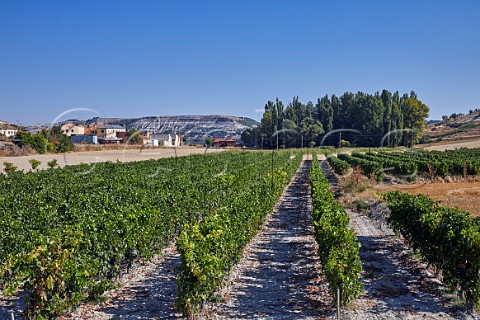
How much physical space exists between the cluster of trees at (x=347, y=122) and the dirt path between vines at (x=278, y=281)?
70.8 metres

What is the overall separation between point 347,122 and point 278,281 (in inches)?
3600

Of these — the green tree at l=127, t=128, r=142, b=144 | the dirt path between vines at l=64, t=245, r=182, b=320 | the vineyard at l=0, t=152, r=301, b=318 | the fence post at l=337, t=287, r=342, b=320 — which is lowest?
the dirt path between vines at l=64, t=245, r=182, b=320

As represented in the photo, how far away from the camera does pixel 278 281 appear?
416 inches

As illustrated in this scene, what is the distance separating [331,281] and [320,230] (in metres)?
2.20

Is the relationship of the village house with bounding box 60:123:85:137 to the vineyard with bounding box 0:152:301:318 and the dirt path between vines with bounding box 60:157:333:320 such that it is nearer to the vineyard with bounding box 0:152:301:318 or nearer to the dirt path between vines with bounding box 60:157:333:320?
the vineyard with bounding box 0:152:301:318

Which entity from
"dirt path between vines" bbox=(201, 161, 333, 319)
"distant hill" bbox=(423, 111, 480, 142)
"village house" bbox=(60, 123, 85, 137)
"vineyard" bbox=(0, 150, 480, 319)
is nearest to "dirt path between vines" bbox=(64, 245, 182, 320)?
"vineyard" bbox=(0, 150, 480, 319)

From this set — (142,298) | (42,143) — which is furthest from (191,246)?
(42,143)

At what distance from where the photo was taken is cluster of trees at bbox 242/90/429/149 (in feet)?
290

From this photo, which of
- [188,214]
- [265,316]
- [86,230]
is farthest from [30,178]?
[265,316]

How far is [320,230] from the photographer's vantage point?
34.2 ft

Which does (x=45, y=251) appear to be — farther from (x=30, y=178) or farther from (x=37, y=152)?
(x=37, y=152)

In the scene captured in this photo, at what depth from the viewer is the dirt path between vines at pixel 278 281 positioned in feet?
28.3

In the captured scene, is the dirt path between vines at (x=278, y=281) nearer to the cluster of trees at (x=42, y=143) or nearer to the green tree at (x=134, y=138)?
the cluster of trees at (x=42, y=143)

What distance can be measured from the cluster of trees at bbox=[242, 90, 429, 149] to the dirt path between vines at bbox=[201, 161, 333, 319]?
232ft
